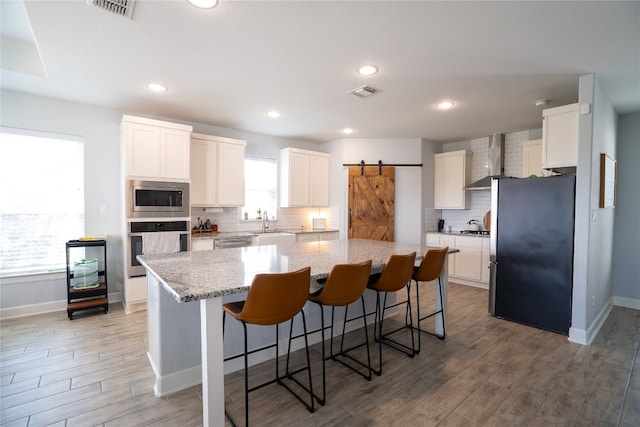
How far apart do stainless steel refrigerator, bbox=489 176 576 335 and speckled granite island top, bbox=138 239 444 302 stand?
1281 millimetres

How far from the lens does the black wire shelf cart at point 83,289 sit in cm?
367

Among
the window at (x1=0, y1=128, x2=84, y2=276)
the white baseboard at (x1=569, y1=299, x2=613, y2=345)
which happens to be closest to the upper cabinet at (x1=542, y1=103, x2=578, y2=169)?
the white baseboard at (x1=569, y1=299, x2=613, y2=345)

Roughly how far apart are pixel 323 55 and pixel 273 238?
9.80ft

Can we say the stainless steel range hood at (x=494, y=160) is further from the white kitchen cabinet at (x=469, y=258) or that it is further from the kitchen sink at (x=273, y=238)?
the kitchen sink at (x=273, y=238)

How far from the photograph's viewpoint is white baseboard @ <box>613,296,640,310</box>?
13.6 ft

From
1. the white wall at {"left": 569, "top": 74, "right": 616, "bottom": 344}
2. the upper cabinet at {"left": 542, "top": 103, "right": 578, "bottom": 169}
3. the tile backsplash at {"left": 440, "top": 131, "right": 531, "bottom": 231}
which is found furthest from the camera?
the tile backsplash at {"left": 440, "top": 131, "right": 531, "bottom": 231}

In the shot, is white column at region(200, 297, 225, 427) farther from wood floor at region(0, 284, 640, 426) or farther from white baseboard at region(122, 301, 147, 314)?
white baseboard at region(122, 301, 147, 314)

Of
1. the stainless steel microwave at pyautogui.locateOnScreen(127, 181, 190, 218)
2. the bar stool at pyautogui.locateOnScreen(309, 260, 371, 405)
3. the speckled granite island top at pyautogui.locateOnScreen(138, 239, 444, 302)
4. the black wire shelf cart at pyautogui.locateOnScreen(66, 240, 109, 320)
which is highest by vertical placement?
the stainless steel microwave at pyautogui.locateOnScreen(127, 181, 190, 218)

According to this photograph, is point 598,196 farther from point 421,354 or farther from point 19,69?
point 19,69

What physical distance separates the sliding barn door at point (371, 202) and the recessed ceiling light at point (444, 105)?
191cm

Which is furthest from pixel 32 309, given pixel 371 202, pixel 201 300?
pixel 371 202

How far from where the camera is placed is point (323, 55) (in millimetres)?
2643

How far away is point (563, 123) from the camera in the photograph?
326 centimetres

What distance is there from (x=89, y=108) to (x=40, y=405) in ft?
11.6
